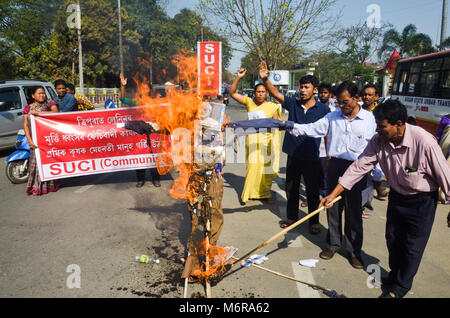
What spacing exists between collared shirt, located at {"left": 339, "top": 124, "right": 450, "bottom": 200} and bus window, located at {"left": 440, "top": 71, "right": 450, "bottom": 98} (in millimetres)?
8787

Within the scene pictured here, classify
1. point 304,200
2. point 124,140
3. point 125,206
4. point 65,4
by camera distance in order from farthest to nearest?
point 65,4
point 124,140
point 304,200
point 125,206

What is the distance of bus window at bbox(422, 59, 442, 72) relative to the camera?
10.6 m

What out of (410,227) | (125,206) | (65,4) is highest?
(65,4)

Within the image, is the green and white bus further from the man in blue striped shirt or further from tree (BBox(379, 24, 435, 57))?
tree (BBox(379, 24, 435, 57))

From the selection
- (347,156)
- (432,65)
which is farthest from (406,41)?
(347,156)

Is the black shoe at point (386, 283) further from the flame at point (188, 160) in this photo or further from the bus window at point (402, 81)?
the bus window at point (402, 81)

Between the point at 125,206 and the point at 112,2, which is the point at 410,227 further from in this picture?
the point at 112,2

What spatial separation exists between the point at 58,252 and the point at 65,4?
95.9 ft

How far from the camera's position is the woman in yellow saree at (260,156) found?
5559 millimetres

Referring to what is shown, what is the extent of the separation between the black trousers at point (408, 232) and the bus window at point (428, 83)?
9654 millimetres

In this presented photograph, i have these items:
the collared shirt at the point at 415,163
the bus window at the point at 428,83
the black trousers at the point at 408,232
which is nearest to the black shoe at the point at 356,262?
the black trousers at the point at 408,232

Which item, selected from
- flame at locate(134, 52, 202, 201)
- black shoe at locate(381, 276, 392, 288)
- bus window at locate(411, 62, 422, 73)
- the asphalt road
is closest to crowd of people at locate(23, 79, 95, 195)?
the asphalt road

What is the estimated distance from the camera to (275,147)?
5.84 metres
